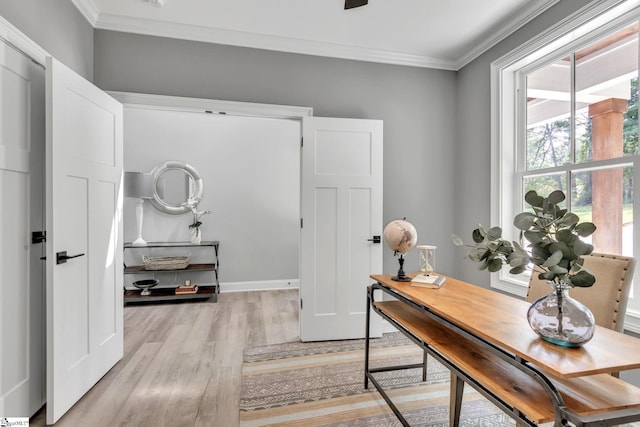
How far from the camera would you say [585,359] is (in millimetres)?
923

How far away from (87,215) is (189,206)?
2.63 metres

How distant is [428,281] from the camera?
1836 millimetres

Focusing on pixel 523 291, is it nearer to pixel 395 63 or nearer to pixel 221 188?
pixel 395 63

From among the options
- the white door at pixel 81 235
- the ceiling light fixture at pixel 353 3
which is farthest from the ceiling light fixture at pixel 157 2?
the ceiling light fixture at pixel 353 3

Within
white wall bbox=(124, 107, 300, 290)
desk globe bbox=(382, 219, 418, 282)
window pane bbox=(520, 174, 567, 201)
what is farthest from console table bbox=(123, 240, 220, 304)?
window pane bbox=(520, 174, 567, 201)

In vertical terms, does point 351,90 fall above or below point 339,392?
above

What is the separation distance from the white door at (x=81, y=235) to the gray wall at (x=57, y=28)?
29cm

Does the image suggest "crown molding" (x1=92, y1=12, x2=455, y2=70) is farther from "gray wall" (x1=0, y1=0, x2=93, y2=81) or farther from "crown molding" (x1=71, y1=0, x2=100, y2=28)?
"gray wall" (x1=0, y1=0, x2=93, y2=81)

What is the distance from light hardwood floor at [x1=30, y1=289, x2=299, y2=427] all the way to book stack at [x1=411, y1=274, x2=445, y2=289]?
1.31 meters

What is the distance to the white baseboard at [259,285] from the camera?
4859 mm

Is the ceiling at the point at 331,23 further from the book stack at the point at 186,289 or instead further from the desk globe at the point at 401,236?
the book stack at the point at 186,289

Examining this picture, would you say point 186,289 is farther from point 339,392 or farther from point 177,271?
point 339,392

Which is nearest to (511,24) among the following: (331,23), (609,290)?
(331,23)

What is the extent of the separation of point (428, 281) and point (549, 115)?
72.7 inches
